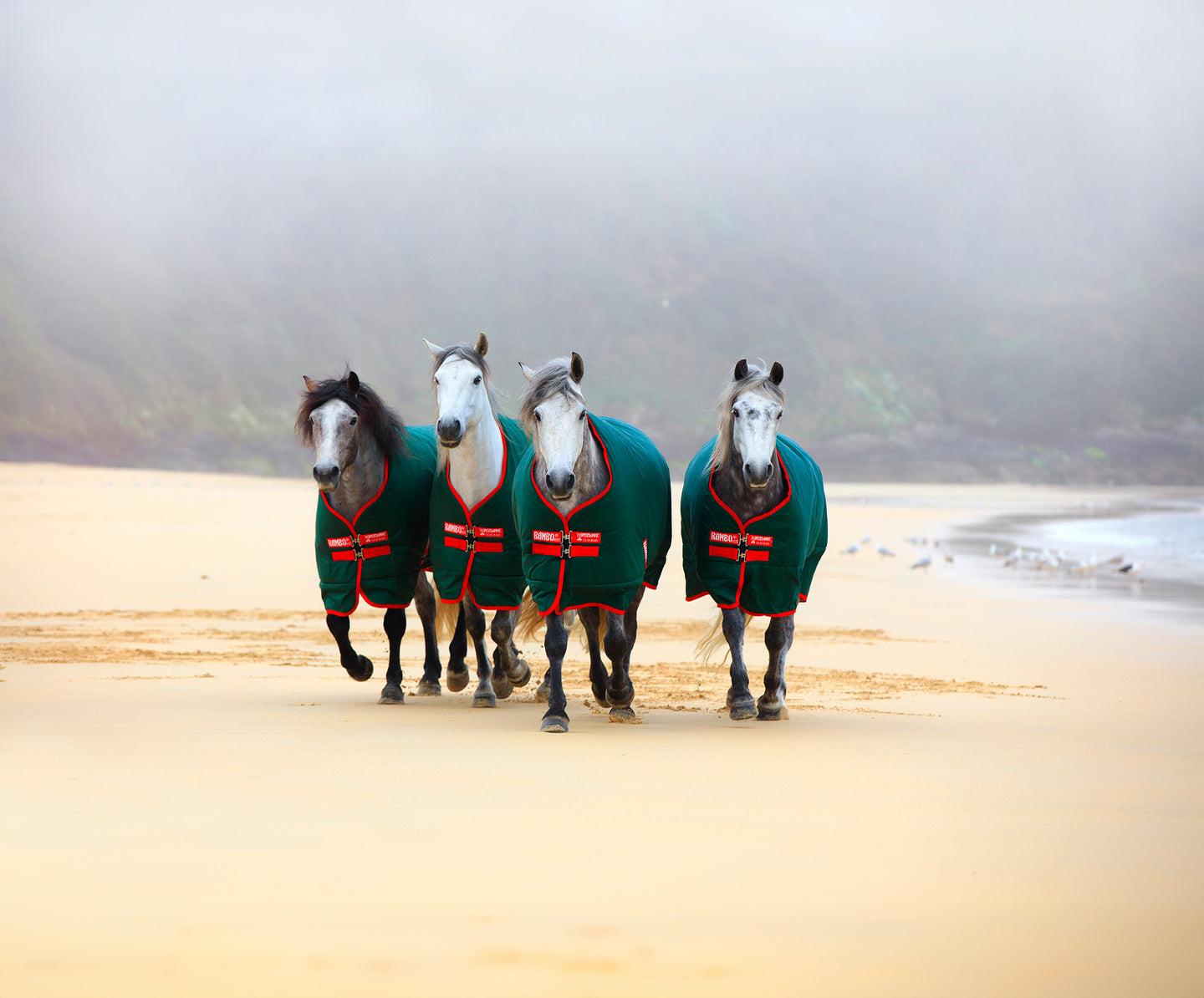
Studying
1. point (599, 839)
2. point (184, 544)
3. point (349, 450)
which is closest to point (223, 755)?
point (599, 839)

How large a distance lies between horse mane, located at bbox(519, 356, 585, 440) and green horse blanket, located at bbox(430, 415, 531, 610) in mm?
807

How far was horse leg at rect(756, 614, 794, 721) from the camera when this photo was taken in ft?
22.7

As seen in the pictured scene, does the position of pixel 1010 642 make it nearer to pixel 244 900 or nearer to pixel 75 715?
pixel 75 715

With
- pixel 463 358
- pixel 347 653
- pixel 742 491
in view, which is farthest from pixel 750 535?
pixel 347 653

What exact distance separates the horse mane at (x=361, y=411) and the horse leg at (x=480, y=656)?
1.12 metres

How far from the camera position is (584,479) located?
21.6 feet

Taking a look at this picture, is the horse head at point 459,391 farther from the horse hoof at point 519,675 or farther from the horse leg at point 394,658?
the horse hoof at point 519,675

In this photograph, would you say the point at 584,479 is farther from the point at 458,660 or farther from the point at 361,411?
the point at 458,660

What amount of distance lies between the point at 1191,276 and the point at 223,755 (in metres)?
220

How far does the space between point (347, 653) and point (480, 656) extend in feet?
2.77

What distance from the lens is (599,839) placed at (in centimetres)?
395

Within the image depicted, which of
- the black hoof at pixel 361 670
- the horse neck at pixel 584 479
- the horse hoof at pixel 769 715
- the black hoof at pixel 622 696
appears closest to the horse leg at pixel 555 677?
the black hoof at pixel 622 696

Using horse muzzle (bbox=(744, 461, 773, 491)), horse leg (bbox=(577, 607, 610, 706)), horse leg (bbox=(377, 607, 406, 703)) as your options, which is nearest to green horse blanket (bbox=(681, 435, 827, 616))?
horse muzzle (bbox=(744, 461, 773, 491))

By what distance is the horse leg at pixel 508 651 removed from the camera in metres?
7.58
